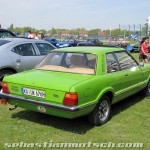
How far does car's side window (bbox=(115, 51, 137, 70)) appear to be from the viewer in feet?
20.3

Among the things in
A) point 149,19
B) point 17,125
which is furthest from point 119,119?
point 149,19

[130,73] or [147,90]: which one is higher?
[130,73]

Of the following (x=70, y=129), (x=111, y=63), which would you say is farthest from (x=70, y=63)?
(x=70, y=129)

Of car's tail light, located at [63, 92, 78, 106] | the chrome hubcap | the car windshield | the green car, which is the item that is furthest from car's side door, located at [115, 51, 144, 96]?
car's tail light, located at [63, 92, 78, 106]

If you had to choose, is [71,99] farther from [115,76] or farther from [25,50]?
[25,50]

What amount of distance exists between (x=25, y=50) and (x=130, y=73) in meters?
3.13

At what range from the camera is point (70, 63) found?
567cm

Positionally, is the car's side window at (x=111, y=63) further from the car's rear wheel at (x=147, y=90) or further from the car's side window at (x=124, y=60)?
the car's rear wheel at (x=147, y=90)

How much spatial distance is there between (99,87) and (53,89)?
0.87 m

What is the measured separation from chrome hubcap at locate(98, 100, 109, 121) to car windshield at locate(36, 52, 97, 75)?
0.66 meters

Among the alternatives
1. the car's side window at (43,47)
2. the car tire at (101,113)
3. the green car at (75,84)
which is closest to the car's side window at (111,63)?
the green car at (75,84)

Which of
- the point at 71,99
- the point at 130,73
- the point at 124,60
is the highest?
the point at 124,60

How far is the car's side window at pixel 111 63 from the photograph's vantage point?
5633 millimetres

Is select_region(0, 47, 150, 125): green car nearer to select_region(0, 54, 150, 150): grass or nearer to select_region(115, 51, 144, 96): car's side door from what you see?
select_region(115, 51, 144, 96): car's side door
